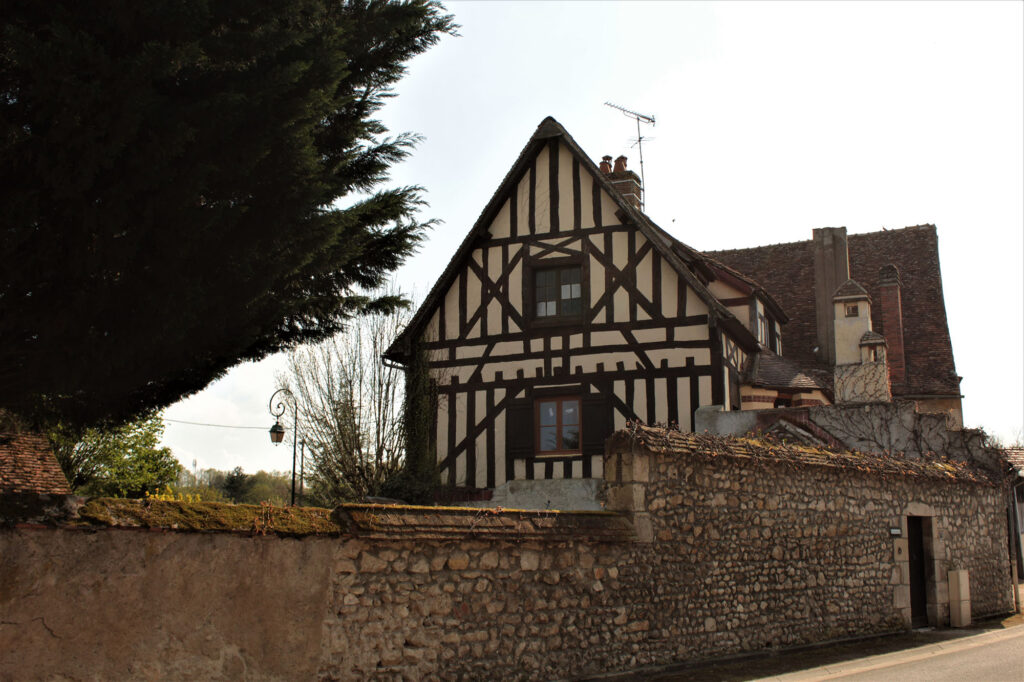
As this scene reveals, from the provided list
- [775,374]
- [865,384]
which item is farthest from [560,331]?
[865,384]

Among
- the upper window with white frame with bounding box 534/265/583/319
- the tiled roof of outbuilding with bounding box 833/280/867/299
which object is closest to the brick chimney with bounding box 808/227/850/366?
the tiled roof of outbuilding with bounding box 833/280/867/299

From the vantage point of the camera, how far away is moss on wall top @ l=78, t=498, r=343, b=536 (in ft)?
19.2

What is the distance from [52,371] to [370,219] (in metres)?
3.42

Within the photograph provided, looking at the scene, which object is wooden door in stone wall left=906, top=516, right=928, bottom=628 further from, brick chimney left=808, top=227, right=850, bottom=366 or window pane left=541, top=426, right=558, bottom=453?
brick chimney left=808, top=227, right=850, bottom=366

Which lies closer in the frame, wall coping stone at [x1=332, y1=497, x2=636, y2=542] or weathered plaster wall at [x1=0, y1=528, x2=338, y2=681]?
weathered plaster wall at [x1=0, y1=528, x2=338, y2=681]

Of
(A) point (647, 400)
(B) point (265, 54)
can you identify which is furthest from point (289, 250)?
(A) point (647, 400)

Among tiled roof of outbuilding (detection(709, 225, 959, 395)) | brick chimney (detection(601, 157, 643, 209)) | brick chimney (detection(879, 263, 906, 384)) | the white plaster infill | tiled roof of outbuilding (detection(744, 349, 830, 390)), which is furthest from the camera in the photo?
Result: brick chimney (detection(879, 263, 906, 384))

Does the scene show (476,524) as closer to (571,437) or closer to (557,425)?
(571,437)

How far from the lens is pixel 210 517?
6242 mm

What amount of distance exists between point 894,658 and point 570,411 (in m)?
7.11

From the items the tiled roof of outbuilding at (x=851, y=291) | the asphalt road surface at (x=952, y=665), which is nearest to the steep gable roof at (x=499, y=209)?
the tiled roof of outbuilding at (x=851, y=291)

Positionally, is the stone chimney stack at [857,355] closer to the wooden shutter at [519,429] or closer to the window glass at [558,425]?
the window glass at [558,425]

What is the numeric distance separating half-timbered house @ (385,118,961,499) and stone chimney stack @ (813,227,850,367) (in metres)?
3.24

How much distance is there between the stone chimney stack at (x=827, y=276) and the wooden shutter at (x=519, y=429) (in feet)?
27.7
